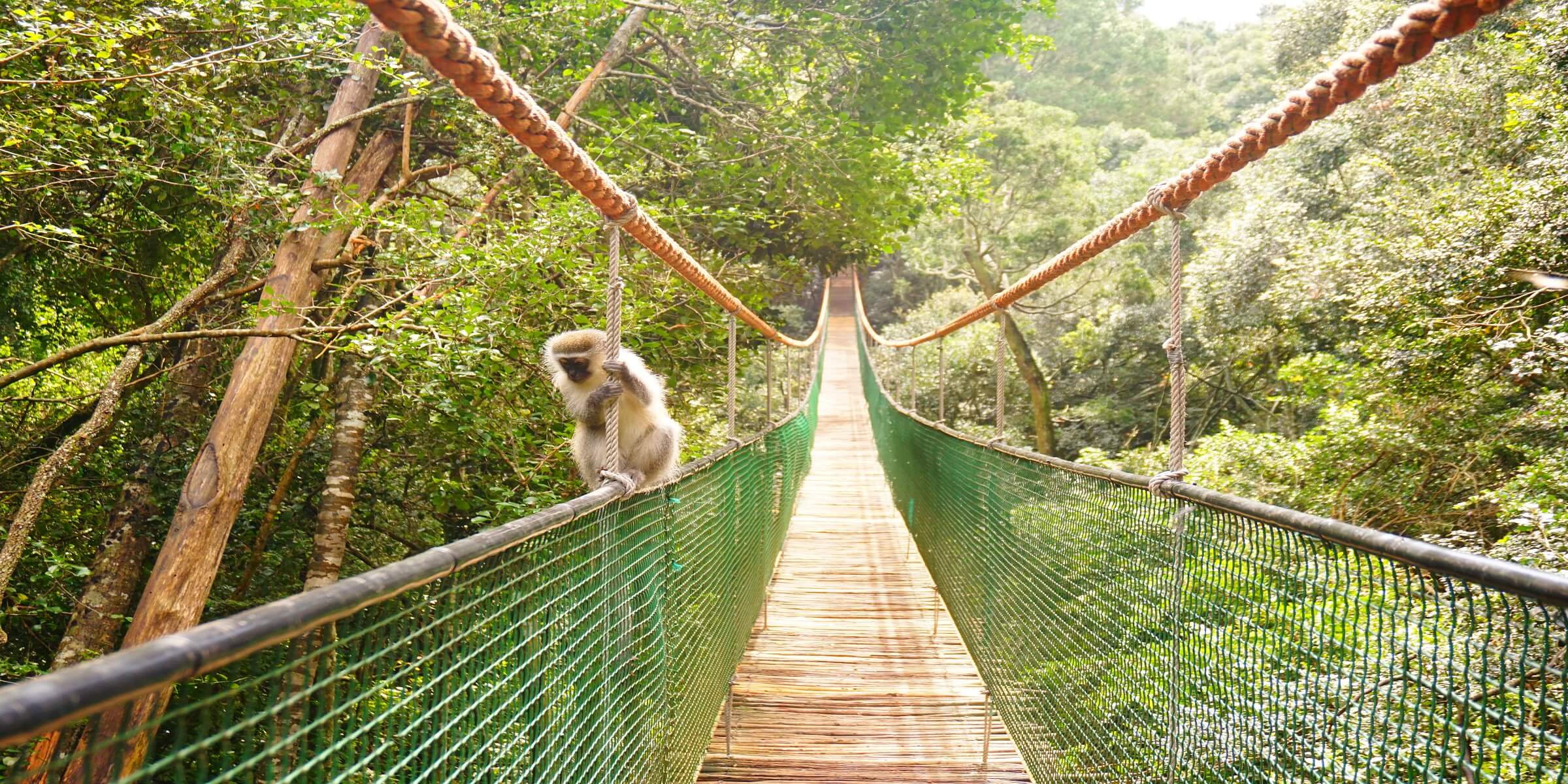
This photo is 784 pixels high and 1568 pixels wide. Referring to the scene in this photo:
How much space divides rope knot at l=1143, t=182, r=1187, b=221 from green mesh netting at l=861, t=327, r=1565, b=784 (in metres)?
0.50

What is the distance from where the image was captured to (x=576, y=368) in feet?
9.17

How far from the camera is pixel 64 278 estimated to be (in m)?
4.46

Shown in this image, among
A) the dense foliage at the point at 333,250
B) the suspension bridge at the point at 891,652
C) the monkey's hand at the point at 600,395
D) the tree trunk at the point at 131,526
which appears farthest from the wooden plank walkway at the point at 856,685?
the tree trunk at the point at 131,526

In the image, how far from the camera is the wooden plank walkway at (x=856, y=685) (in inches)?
111

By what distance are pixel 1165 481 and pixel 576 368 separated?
5.45 ft

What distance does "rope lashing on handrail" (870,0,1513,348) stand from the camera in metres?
0.97

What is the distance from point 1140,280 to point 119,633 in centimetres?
1159

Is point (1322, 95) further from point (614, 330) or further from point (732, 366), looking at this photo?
point (732, 366)

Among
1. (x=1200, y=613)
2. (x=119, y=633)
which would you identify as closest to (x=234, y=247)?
(x=119, y=633)

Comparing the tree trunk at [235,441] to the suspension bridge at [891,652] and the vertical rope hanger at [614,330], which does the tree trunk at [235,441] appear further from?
the vertical rope hanger at [614,330]

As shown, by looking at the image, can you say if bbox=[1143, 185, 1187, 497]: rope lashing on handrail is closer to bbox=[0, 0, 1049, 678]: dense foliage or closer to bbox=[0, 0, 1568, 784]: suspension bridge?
bbox=[0, 0, 1568, 784]: suspension bridge

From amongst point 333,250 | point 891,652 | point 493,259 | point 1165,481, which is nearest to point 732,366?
point 493,259

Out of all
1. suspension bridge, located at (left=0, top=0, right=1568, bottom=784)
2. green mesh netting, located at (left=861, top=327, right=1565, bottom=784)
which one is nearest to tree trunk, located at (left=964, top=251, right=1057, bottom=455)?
suspension bridge, located at (left=0, top=0, right=1568, bottom=784)

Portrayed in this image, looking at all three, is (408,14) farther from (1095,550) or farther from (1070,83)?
(1070,83)
